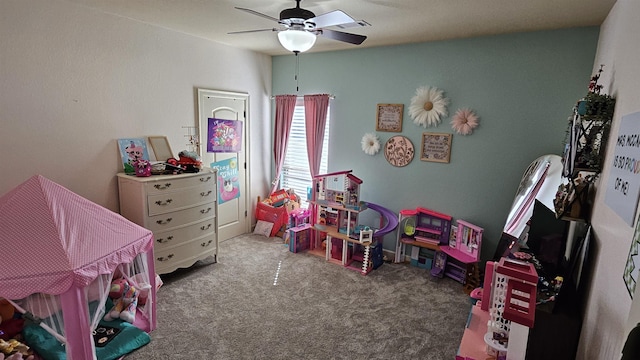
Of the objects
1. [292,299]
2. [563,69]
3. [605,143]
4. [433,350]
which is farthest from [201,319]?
[563,69]

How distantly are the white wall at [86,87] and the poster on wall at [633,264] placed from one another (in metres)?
3.82

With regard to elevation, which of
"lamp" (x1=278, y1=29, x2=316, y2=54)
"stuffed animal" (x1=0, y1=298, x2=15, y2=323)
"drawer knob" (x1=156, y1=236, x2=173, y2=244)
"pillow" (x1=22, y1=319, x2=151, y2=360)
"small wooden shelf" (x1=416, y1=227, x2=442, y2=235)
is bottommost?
"pillow" (x1=22, y1=319, x2=151, y2=360)

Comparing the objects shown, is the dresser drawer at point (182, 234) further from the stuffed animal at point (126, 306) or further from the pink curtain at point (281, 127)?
the pink curtain at point (281, 127)

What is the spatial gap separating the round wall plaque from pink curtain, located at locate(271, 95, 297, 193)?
4.96 ft

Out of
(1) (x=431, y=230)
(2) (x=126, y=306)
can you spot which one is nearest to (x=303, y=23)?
(2) (x=126, y=306)

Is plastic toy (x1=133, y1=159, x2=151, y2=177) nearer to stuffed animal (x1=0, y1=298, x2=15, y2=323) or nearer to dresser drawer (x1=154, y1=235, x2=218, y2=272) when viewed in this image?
dresser drawer (x1=154, y1=235, x2=218, y2=272)

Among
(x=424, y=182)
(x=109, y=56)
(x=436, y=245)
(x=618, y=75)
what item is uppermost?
(x=109, y=56)

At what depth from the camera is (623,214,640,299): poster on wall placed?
3.57ft

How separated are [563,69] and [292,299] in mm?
3344

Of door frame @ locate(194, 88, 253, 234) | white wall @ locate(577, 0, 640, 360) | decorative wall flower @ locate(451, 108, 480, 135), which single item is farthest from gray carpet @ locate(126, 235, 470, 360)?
decorative wall flower @ locate(451, 108, 480, 135)

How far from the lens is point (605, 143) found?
182 centimetres

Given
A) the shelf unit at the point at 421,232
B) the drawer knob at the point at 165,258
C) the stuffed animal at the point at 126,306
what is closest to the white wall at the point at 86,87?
the drawer knob at the point at 165,258

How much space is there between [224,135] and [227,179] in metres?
0.60

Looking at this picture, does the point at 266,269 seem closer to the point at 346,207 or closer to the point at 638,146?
the point at 346,207
